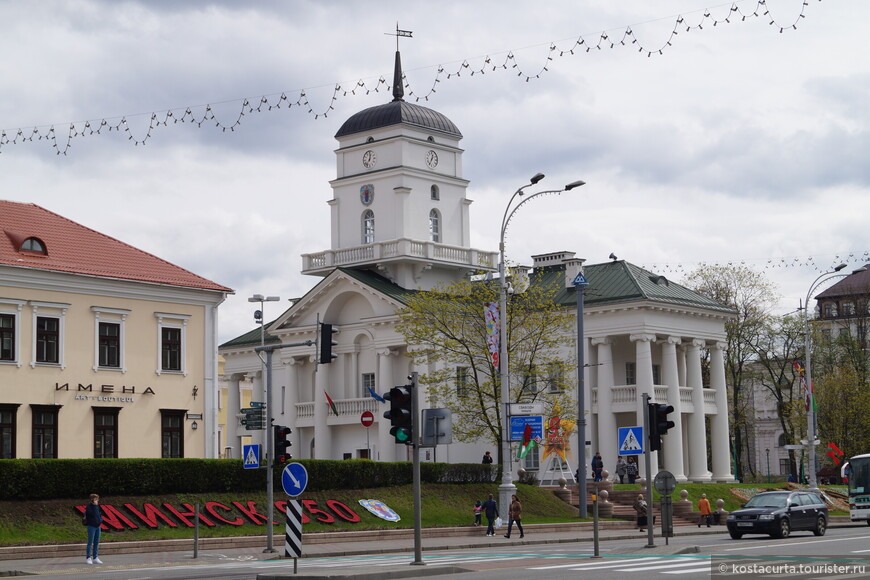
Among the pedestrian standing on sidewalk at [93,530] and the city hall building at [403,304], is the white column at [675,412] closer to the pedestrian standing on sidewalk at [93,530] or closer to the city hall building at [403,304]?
the city hall building at [403,304]

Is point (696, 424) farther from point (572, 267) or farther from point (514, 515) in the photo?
point (514, 515)

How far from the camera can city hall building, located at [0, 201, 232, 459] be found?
4359 cm

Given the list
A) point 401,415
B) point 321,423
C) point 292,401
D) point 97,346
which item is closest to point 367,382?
point 321,423

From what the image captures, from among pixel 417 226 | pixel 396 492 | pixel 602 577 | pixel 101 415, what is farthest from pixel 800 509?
pixel 417 226

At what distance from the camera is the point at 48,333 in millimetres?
44562

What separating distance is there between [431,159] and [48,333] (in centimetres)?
2979

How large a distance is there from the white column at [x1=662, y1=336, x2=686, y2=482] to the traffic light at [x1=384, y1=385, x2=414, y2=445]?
38.4 m

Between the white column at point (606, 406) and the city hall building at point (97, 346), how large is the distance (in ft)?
69.5

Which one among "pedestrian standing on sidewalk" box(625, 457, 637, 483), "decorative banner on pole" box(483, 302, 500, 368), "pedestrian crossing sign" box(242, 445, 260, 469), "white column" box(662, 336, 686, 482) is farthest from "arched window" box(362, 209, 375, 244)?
"pedestrian crossing sign" box(242, 445, 260, 469)

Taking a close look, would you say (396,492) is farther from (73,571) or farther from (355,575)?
(355,575)

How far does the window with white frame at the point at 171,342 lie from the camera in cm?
4772

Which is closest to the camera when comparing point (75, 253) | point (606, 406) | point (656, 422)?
point (656, 422)

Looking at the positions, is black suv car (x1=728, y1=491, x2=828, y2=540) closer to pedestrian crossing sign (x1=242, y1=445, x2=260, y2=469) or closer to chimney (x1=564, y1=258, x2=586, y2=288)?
pedestrian crossing sign (x1=242, y1=445, x2=260, y2=469)

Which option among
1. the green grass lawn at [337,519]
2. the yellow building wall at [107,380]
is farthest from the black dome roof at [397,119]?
the green grass lawn at [337,519]
